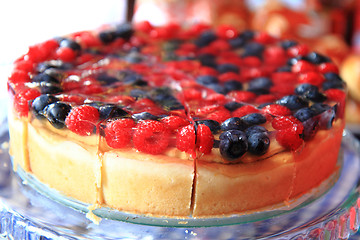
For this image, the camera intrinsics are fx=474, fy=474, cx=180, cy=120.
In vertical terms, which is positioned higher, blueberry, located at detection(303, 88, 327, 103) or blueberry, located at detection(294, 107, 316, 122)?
blueberry, located at detection(294, 107, 316, 122)

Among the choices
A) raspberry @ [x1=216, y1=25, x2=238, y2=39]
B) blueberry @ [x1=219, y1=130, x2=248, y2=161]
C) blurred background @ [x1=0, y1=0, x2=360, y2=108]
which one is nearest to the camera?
blueberry @ [x1=219, y1=130, x2=248, y2=161]

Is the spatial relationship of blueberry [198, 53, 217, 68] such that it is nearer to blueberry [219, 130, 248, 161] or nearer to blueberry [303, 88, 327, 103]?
blueberry [303, 88, 327, 103]

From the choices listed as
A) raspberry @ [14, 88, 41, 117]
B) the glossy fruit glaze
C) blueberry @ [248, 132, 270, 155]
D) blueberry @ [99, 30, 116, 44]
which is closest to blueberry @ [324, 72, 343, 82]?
the glossy fruit glaze

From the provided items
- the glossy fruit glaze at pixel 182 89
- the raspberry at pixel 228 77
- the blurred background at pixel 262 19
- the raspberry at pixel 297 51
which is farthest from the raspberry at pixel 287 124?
the blurred background at pixel 262 19

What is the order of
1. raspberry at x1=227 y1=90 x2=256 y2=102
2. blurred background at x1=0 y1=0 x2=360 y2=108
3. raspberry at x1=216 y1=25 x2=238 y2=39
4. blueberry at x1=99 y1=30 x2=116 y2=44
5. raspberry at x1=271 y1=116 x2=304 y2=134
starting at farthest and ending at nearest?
blurred background at x1=0 y1=0 x2=360 y2=108, raspberry at x1=216 y1=25 x2=238 y2=39, blueberry at x1=99 y1=30 x2=116 y2=44, raspberry at x1=227 y1=90 x2=256 y2=102, raspberry at x1=271 y1=116 x2=304 y2=134

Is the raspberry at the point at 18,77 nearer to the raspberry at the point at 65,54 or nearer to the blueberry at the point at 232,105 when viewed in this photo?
the raspberry at the point at 65,54

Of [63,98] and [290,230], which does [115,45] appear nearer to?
[63,98]
